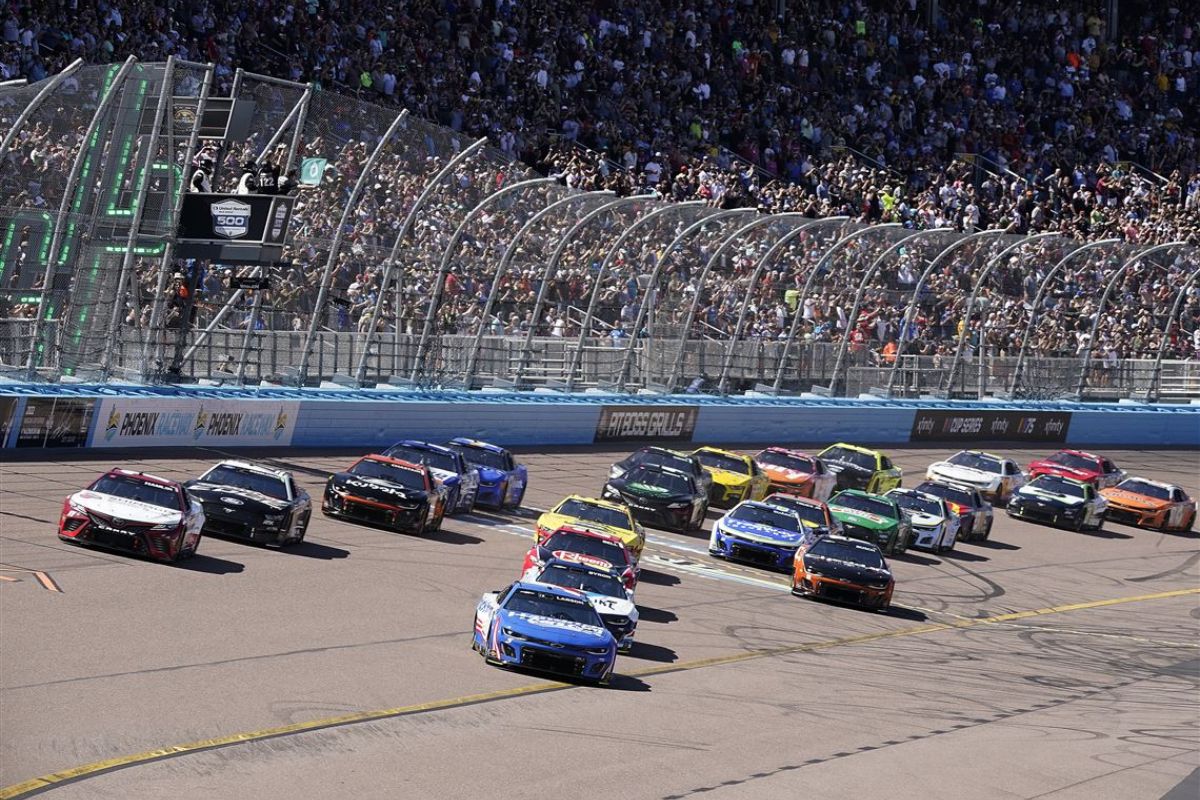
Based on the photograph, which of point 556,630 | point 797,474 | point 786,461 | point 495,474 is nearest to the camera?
point 556,630

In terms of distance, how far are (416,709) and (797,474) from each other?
19.4 m

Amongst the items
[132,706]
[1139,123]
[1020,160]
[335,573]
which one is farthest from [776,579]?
[1139,123]

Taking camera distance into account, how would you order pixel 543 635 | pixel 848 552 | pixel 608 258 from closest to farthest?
pixel 543 635 → pixel 848 552 → pixel 608 258

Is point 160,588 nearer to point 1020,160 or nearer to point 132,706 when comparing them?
point 132,706

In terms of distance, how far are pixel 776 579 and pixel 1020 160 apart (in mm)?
34781

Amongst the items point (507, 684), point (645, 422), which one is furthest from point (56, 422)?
point (645, 422)

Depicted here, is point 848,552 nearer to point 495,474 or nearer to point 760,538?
point 760,538

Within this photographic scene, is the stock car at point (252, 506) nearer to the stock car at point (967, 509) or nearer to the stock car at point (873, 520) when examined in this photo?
the stock car at point (873, 520)

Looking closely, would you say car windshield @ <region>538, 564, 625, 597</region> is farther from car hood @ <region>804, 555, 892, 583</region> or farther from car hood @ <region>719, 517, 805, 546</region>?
car hood @ <region>719, 517, 805, 546</region>

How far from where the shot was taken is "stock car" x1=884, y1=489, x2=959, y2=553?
1236 inches

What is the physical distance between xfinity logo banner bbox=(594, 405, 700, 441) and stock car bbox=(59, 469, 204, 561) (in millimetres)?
17490

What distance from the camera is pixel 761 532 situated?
27312 mm

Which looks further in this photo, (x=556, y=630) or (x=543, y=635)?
(x=556, y=630)

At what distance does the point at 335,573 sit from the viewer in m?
21.7
